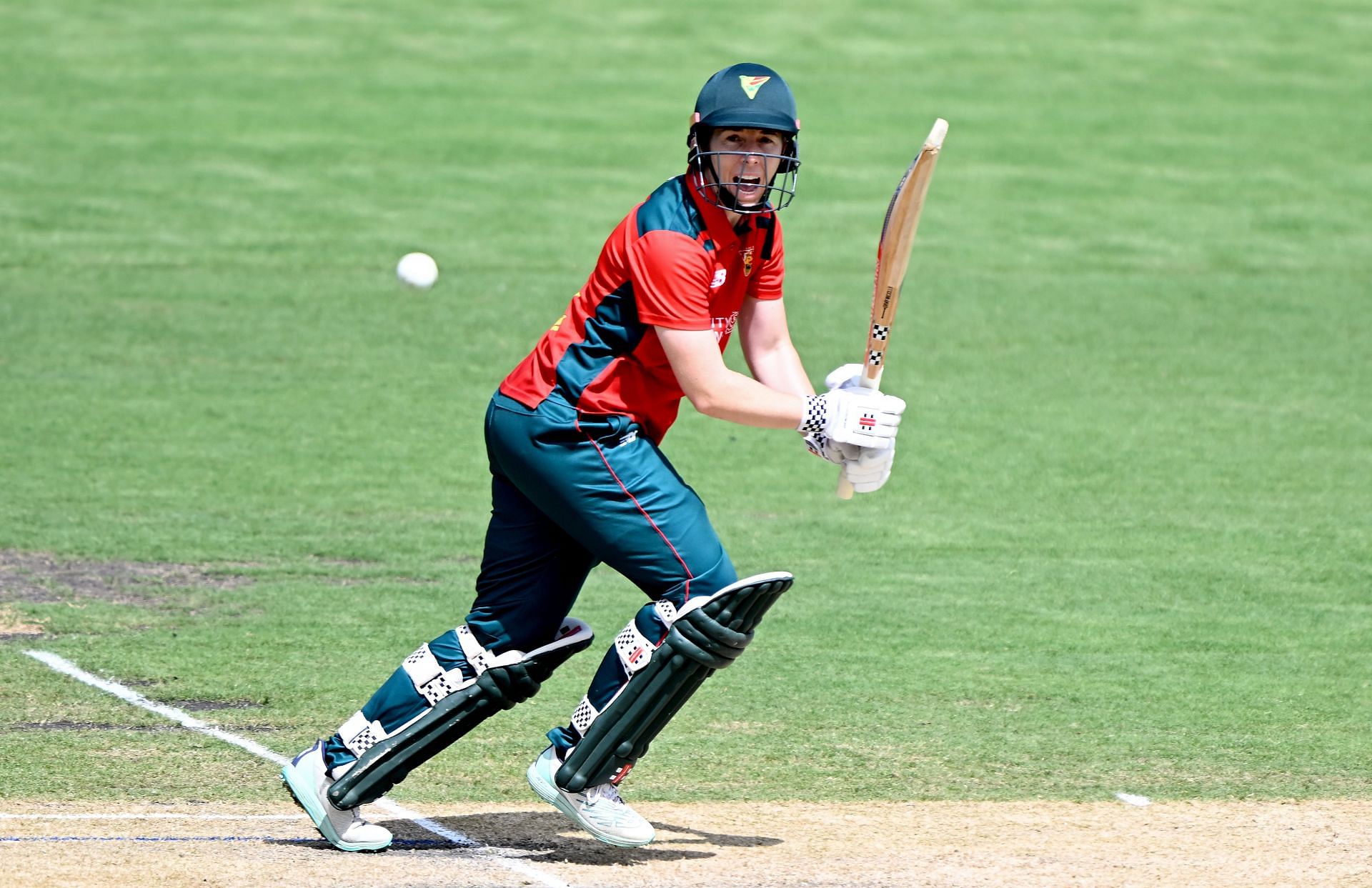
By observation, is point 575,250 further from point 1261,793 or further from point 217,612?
point 1261,793

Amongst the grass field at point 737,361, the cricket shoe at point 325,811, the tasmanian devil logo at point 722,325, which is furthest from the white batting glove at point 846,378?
the cricket shoe at point 325,811

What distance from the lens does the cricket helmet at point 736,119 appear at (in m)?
5.05

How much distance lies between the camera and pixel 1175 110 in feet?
68.9

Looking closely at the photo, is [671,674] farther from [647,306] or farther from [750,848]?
[647,306]

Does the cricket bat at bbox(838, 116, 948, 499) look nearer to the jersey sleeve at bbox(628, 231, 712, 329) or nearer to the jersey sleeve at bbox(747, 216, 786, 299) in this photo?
the jersey sleeve at bbox(747, 216, 786, 299)

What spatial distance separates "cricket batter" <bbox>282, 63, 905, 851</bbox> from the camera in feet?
16.4

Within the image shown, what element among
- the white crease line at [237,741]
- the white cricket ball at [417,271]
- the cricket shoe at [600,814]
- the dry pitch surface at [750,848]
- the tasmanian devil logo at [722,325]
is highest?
the tasmanian devil logo at [722,325]

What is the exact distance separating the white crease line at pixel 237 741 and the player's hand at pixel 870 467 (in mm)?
1352

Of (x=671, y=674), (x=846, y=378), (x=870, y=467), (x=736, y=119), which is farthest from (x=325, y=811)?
(x=736, y=119)

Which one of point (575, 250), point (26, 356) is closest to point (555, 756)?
point (26, 356)

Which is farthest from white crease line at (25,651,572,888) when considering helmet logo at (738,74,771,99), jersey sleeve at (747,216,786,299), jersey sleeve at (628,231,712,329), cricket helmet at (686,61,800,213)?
helmet logo at (738,74,771,99)

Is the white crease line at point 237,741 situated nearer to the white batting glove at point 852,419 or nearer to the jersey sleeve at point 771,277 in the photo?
the white batting glove at point 852,419

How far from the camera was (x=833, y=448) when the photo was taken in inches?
198

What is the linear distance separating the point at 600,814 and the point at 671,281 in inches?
59.7
